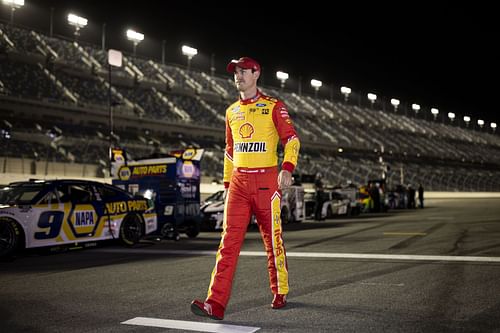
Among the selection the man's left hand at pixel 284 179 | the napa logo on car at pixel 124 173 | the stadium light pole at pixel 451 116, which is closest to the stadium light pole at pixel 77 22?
the napa logo on car at pixel 124 173

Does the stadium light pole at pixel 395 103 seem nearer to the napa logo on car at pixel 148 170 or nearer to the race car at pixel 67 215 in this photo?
the napa logo on car at pixel 148 170

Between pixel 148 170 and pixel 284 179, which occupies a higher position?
pixel 148 170

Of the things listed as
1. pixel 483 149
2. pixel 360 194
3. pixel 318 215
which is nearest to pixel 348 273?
pixel 318 215

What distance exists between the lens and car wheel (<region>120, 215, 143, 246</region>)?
1014 centimetres

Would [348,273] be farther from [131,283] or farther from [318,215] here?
[318,215]

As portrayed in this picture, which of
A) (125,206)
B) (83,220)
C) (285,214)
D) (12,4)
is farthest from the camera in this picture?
(12,4)

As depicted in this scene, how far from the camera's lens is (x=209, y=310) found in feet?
12.7

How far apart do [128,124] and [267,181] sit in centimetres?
3566

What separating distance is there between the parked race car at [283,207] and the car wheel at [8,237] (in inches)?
258

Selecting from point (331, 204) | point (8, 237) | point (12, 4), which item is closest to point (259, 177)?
point (8, 237)

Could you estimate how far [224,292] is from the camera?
396cm

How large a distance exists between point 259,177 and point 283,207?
44.6 feet

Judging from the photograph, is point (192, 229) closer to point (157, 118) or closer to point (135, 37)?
point (157, 118)

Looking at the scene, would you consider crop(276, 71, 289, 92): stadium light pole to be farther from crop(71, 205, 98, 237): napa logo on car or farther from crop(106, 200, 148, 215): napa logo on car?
crop(71, 205, 98, 237): napa logo on car
